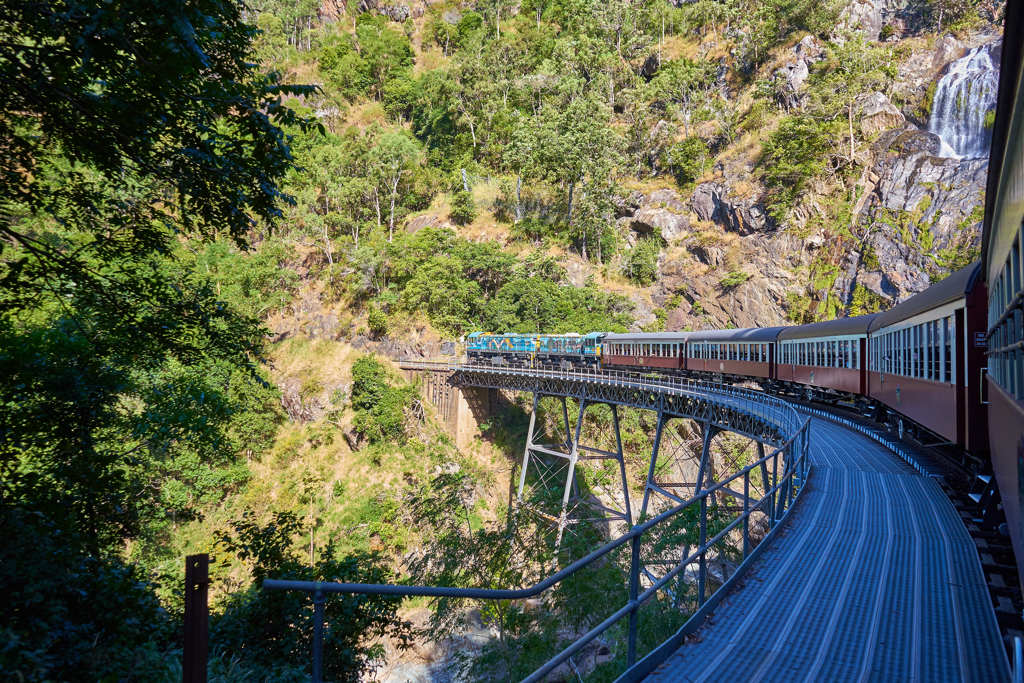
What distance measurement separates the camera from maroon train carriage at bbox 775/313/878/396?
15.2 meters

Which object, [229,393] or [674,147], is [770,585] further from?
[674,147]

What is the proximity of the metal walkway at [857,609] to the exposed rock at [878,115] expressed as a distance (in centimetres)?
4527

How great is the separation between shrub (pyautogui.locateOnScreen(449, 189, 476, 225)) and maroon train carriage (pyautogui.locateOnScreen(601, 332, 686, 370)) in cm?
2333

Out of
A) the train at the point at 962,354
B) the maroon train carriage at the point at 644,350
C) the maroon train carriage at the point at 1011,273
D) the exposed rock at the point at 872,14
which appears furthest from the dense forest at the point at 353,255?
the maroon train carriage at the point at 644,350

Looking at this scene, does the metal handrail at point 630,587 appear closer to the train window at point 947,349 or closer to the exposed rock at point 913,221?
the train window at point 947,349

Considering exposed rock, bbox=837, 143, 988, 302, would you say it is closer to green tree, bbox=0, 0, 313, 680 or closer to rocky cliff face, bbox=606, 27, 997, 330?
rocky cliff face, bbox=606, 27, 997, 330

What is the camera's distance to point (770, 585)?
5.04 m

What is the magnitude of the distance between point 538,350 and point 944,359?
27.2m

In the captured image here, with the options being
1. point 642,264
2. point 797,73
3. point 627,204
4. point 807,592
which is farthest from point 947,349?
point 797,73

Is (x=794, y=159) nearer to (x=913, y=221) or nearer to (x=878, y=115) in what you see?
(x=878, y=115)

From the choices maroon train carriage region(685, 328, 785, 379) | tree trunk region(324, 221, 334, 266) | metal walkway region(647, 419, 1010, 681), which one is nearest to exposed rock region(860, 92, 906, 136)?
maroon train carriage region(685, 328, 785, 379)

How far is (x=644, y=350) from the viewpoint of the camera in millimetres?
30188

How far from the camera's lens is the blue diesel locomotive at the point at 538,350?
33250mm

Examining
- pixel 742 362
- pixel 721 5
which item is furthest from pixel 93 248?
pixel 721 5
